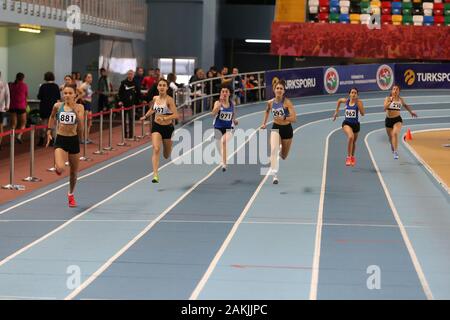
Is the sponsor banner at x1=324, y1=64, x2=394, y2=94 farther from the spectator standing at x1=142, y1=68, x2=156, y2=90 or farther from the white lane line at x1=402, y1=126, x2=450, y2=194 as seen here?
the white lane line at x1=402, y1=126, x2=450, y2=194

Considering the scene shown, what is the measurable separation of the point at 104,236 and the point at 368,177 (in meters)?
7.90

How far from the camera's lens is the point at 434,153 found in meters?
23.1

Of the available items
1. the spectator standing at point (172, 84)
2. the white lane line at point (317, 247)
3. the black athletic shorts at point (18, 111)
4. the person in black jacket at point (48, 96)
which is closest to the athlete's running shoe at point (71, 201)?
the white lane line at point (317, 247)

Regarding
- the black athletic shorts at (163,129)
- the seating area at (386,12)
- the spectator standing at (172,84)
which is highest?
the seating area at (386,12)

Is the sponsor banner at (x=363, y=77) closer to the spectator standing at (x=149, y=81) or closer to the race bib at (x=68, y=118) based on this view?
the spectator standing at (x=149, y=81)

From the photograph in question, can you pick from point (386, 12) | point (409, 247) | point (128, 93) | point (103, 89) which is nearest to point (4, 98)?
point (128, 93)

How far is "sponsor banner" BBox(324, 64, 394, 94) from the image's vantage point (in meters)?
37.5

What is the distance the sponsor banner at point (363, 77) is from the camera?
37.5 metres

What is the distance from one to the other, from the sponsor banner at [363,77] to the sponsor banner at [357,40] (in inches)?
72.6

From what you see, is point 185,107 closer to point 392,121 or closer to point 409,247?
point 392,121

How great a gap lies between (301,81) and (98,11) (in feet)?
28.0
